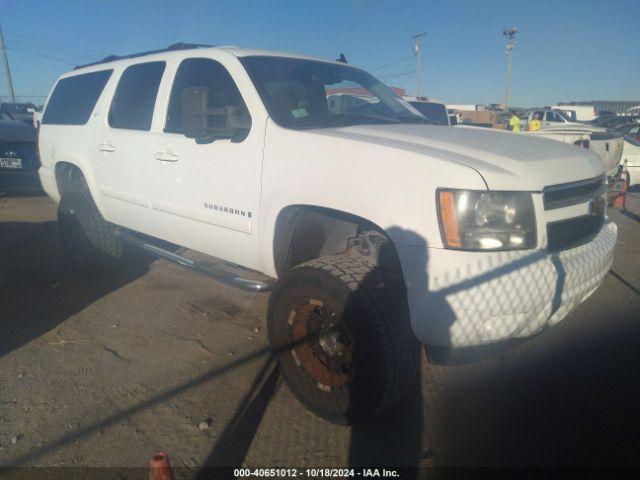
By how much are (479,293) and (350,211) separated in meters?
0.76

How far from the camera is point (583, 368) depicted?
3.03 m

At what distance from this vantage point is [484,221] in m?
2.07

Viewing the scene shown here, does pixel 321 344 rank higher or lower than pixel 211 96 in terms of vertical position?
lower

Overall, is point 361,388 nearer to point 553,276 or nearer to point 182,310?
point 553,276

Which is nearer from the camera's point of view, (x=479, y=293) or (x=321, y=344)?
(x=479, y=293)

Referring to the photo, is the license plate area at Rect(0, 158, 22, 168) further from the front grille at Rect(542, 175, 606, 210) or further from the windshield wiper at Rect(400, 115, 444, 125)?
the front grille at Rect(542, 175, 606, 210)

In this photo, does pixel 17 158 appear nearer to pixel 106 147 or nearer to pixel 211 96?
pixel 106 147

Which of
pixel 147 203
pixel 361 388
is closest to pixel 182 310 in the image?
pixel 147 203

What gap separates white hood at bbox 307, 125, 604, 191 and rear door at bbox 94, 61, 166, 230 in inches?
68.3

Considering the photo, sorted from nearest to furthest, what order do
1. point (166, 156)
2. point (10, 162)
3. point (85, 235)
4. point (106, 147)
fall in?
point (166, 156) → point (106, 147) → point (85, 235) → point (10, 162)

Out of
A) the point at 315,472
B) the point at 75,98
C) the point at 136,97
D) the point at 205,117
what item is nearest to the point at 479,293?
the point at 315,472

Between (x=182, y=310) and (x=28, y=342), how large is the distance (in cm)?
118

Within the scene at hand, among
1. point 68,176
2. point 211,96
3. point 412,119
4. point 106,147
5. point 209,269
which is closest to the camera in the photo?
point 211,96

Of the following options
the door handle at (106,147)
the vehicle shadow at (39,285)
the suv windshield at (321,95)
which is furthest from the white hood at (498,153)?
the vehicle shadow at (39,285)
